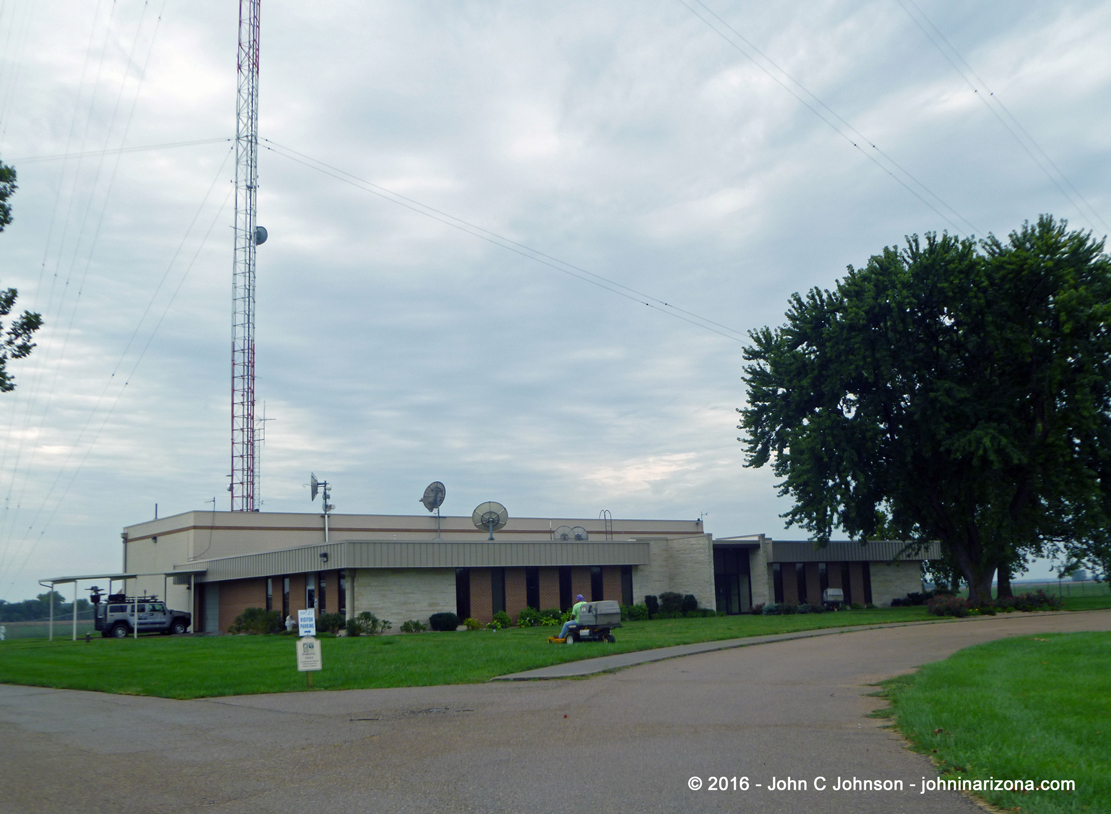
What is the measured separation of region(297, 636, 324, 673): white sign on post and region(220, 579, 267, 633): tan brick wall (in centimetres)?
2919

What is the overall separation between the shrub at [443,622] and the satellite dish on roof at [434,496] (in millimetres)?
7858

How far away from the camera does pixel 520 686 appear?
16656 mm

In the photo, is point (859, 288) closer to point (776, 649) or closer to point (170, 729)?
point (776, 649)

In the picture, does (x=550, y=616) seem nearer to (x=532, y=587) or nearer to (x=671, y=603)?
(x=532, y=587)

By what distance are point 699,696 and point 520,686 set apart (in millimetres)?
3712

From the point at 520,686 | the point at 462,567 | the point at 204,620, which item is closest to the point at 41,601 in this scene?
the point at 204,620

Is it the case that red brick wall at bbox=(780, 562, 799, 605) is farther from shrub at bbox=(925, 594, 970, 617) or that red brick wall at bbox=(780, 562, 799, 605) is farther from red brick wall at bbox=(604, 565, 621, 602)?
shrub at bbox=(925, 594, 970, 617)

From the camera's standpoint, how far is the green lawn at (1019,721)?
7.21m

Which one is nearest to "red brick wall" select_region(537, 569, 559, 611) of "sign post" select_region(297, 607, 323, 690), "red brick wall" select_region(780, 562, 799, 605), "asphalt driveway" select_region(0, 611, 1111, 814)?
"red brick wall" select_region(780, 562, 799, 605)

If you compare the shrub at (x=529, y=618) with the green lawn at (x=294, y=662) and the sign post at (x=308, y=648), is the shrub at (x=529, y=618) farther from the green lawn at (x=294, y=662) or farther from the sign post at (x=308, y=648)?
the sign post at (x=308, y=648)

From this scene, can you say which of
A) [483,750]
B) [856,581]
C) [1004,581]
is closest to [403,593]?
[856,581]

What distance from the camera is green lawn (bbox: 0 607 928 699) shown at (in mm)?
18172

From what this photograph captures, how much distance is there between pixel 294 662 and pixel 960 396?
27928mm

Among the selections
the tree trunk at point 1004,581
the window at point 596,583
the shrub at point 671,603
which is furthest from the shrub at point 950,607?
the window at point 596,583
